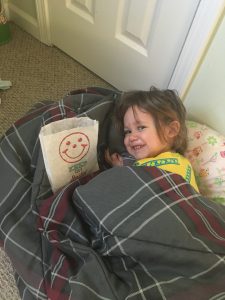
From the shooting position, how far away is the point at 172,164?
0.87m

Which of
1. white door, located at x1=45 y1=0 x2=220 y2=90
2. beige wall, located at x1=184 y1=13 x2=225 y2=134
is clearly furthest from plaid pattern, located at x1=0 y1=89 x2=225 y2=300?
white door, located at x1=45 y1=0 x2=220 y2=90

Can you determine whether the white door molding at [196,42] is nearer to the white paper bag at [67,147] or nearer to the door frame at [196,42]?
the door frame at [196,42]

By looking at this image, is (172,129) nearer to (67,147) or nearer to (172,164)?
(172,164)

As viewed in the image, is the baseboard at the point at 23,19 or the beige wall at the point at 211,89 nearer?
the beige wall at the point at 211,89

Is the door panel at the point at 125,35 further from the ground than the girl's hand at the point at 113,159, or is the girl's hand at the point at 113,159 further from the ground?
the door panel at the point at 125,35

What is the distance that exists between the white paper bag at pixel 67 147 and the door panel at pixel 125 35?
516mm

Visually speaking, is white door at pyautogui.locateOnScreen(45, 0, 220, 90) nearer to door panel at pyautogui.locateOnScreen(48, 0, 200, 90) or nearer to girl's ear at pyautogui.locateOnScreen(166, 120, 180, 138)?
door panel at pyautogui.locateOnScreen(48, 0, 200, 90)

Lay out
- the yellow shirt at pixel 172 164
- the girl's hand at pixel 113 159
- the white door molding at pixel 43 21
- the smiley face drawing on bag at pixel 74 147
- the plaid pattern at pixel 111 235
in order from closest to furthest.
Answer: the plaid pattern at pixel 111 235, the smiley face drawing on bag at pixel 74 147, the yellow shirt at pixel 172 164, the girl's hand at pixel 113 159, the white door molding at pixel 43 21

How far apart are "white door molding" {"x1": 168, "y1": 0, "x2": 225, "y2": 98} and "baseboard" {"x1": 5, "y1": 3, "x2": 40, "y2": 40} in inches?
34.3

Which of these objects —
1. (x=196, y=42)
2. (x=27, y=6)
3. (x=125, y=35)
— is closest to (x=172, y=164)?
(x=196, y=42)

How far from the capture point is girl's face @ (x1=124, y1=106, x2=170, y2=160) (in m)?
0.88

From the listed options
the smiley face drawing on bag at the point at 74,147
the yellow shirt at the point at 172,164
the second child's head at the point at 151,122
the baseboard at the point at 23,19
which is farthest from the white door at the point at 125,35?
the smiley face drawing on bag at the point at 74,147

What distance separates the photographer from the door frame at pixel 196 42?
2.83ft

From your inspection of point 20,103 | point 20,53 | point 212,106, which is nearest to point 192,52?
point 212,106
